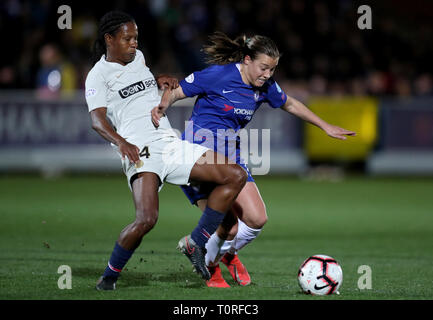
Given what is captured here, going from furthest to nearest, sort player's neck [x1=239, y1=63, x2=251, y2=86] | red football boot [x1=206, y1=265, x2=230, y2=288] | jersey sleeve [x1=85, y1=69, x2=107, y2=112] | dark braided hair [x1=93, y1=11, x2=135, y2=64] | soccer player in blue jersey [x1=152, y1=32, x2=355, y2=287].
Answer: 1. player's neck [x1=239, y1=63, x2=251, y2=86]
2. soccer player in blue jersey [x1=152, y1=32, x2=355, y2=287]
3. red football boot [x1=206, y1=265, x2=230, y2=288]
4. dark braided hair [x1=93, y1=11, x2=135, y2=64]
5. jersey sleeve [x1=85, y1=69, x2=107, y2=112]

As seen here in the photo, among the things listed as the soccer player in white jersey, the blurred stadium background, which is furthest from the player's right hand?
the blurred stadium background

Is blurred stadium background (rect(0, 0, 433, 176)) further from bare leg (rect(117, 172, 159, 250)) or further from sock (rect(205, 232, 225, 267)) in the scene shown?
bare leg (rect(117, 172, 159, 250))

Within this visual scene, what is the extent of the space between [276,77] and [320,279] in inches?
487

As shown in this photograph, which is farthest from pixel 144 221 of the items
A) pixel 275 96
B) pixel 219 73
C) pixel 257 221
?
pixel 275 96

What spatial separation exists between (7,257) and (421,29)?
16.7m

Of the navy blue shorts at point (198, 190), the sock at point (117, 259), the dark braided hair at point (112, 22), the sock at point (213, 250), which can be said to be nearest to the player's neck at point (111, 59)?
the dark braided hair at point (112, 22)

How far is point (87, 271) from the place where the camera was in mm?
7180

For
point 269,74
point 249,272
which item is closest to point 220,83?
point 269,74

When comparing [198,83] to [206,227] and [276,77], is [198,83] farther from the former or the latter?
[276,77]

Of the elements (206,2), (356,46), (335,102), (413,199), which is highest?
(206,2)

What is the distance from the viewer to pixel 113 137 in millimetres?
6039

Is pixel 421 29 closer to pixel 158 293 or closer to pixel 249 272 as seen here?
pixel 249 272

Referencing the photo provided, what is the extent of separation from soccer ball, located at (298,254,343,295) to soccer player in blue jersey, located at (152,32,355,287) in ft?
2.53

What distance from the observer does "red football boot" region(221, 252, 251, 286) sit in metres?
6.77
